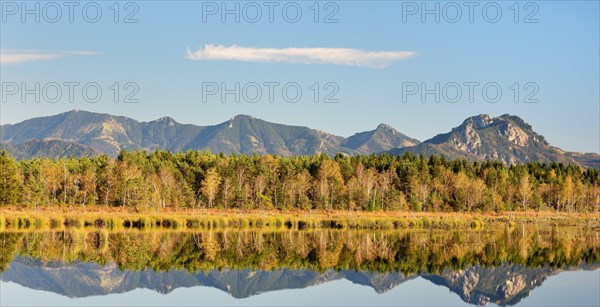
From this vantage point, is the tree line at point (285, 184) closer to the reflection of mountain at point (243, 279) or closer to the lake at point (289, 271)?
the lake at point (289, 271)

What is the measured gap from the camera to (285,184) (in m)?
123

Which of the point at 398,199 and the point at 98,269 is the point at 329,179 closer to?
the point at 398,199

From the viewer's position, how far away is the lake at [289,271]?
110ft

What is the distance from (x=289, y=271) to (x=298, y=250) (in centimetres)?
1117

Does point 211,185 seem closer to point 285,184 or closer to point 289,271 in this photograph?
point 285,184

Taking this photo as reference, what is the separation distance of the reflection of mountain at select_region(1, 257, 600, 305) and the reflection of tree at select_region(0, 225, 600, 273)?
6.52 ft

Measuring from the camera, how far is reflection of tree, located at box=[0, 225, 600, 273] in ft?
147

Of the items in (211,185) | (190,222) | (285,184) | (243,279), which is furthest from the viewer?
(285,184)

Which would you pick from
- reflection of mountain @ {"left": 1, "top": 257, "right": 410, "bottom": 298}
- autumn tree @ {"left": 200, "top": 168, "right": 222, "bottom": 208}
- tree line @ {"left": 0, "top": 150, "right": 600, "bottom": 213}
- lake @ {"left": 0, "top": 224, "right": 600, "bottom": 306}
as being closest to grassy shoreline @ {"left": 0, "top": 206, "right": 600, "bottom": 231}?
lake @ {"left": 0, "top": 224, "right": 600, "bottom": 306}

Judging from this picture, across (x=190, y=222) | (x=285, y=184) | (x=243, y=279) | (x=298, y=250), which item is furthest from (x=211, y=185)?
(x=243, y=279)

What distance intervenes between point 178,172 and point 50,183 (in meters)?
21.7

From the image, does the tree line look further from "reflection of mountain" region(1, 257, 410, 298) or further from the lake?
"reflection of mountain" region(1, 257, 410, 298)

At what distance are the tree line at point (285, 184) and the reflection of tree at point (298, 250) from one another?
40691mm

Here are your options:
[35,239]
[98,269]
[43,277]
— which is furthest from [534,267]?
[35,239]
